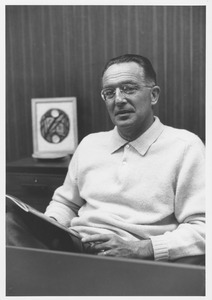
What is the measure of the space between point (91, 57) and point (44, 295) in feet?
5.41

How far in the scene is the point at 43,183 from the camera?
6.42ft

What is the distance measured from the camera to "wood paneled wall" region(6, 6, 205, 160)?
2055 millimetres

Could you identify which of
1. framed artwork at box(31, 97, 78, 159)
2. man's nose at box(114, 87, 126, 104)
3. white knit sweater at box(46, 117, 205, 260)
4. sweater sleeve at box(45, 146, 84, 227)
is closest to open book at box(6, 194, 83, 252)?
white knit sweater at box(46, 117, 205, 260)

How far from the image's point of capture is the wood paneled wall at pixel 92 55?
205cm

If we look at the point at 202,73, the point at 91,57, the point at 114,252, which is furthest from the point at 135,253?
the point at 91,57

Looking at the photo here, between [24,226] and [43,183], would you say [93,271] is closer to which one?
[24,226]

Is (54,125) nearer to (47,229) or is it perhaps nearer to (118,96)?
(118,96)

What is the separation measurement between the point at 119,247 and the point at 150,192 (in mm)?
222

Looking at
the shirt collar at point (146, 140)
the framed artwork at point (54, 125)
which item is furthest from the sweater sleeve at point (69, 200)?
the framed artwork at point (54, 125)

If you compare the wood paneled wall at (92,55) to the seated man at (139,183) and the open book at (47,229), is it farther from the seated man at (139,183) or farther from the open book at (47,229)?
the open book at (47,229)

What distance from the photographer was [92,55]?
88.0 inches

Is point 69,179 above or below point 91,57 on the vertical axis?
below

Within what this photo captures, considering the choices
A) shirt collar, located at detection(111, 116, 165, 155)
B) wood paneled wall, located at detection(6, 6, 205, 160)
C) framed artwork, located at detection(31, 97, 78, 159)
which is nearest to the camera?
shirt collar, located at detection(111, 116, 165, 155)

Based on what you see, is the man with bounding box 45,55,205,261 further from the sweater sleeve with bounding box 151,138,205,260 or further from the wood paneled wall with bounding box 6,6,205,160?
the wood paneled wall with bounding box 6,6,205,160
